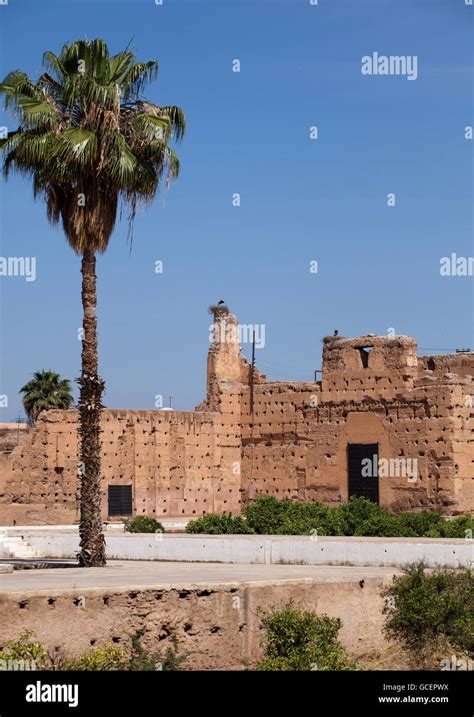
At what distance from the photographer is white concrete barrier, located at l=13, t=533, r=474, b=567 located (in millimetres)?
22266

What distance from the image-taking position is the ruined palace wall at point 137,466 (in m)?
35.3

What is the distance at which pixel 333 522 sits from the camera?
29.2 meters

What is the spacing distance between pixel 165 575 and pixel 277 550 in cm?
470

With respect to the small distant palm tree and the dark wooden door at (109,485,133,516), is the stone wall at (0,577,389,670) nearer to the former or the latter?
the dark wooden door at (109,485,133,516)

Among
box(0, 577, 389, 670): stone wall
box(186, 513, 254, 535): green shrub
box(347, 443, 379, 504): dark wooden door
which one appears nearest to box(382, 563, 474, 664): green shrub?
box(0, 577, 389, 670): stone wall

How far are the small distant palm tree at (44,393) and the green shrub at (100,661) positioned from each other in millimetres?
30354

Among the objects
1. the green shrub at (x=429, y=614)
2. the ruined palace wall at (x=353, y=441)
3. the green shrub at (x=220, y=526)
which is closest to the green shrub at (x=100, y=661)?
the green shrub at (x=429, y=614)

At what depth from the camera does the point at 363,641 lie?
60.6 ft

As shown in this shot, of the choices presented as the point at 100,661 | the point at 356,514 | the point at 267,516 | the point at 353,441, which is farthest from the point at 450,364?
the point at 100,661

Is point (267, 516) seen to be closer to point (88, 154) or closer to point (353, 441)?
point (353, 441)

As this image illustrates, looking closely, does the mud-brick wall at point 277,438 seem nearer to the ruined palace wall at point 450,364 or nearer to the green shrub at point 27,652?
the ruined palace wall at point 450,364
